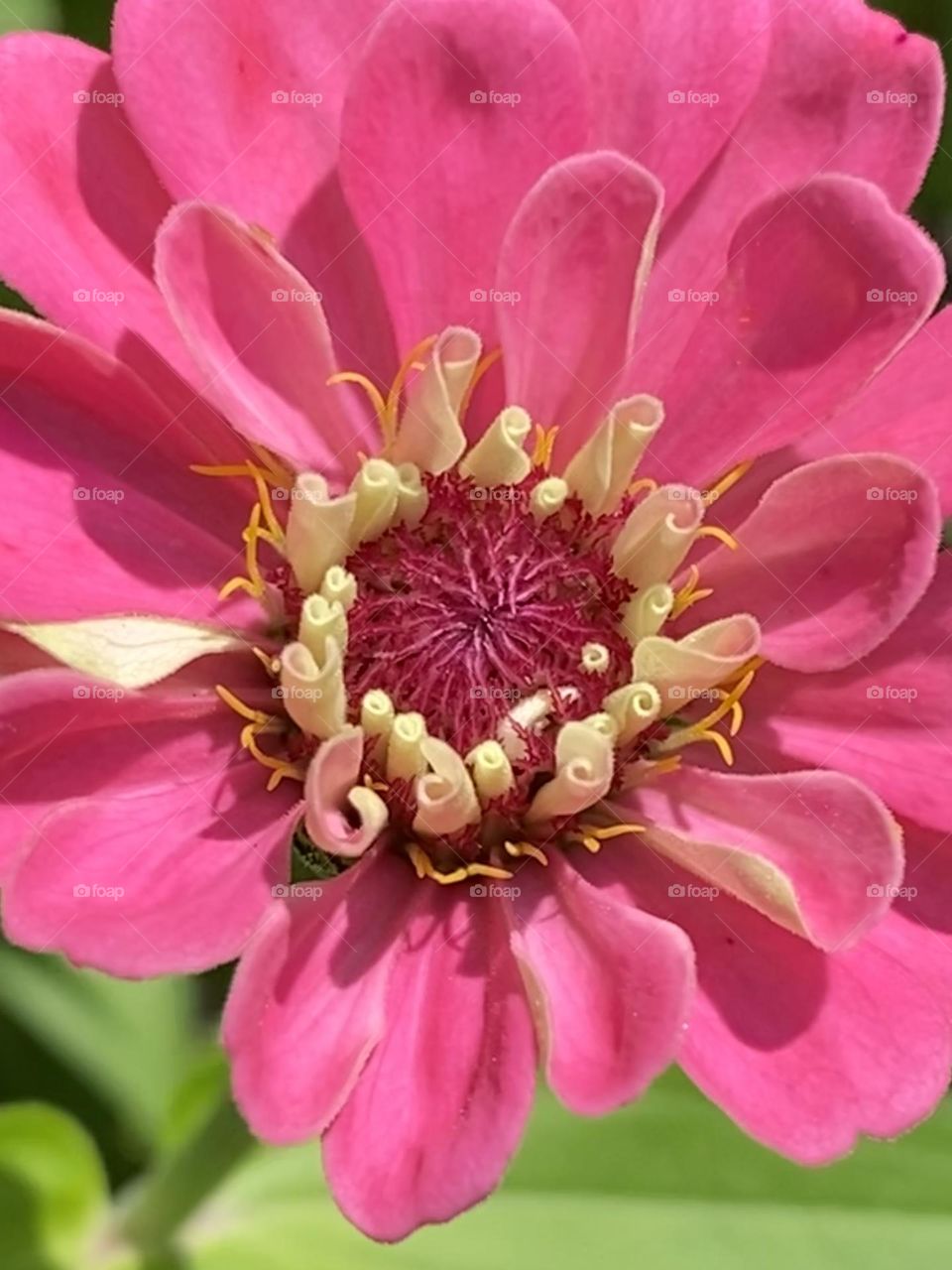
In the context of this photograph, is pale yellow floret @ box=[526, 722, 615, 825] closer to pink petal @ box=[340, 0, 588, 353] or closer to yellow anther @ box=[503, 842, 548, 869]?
yellow anther @ box=[503, 842, 548, 869]

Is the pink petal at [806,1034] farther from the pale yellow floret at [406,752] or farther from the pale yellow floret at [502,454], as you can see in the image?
the pale yellow floret at [502,454]

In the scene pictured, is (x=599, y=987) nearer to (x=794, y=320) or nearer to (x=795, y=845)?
(x=795, y=845)

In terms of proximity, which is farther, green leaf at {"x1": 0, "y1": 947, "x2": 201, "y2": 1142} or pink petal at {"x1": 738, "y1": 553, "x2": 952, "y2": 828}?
green leaf at {"x1": 0, "y1": 947, "x2": 201, "y2": 1142}

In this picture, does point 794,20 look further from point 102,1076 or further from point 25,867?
point 102,1076

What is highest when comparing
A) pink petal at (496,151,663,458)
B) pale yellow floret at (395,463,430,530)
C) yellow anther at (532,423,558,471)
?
pink petal at (496,151,663,458)

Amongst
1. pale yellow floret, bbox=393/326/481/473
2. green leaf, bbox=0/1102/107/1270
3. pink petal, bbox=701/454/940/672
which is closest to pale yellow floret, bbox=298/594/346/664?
pale yellow floret, bbox=393/326/481/473

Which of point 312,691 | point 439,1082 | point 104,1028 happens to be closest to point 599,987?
point 439,1082

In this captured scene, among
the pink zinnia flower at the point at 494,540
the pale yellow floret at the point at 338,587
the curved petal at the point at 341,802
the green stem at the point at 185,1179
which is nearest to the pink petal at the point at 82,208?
the pink zinnia flower at the point at 494,540
